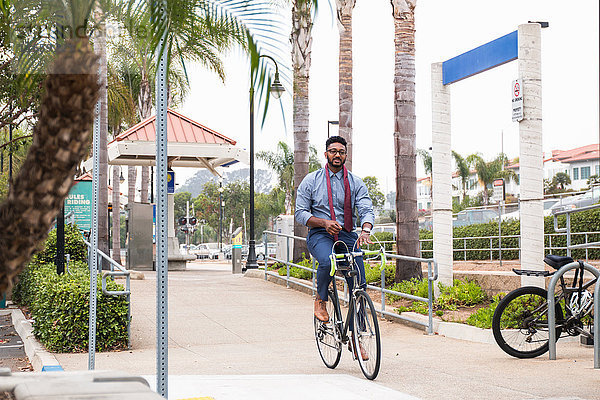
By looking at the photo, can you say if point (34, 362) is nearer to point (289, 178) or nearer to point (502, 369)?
point (502, 369)

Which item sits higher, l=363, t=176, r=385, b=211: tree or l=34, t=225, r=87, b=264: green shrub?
l=363, t=176, r=385, b=211: tree

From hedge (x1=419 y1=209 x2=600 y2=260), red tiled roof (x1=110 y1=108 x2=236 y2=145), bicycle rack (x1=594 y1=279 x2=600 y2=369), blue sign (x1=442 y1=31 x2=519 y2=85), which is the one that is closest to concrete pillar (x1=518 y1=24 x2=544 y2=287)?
blue sign (x1=442 y1=31 x2=519 y2=85)

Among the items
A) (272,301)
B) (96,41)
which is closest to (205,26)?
(96,41)

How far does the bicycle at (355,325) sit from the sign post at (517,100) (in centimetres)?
431

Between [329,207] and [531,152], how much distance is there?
13.2 ft

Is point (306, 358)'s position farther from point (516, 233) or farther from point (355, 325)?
point (516, 233)

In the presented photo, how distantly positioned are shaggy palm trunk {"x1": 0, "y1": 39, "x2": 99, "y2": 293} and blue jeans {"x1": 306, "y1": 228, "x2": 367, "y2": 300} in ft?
14.4

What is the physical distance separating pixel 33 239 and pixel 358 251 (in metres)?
4.54

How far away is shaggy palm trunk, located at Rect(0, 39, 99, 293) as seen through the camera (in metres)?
2.29

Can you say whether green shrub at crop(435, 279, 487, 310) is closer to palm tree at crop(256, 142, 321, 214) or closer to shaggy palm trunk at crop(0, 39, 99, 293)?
shaggy palm trunk at crop(0, 39, 99, 293)

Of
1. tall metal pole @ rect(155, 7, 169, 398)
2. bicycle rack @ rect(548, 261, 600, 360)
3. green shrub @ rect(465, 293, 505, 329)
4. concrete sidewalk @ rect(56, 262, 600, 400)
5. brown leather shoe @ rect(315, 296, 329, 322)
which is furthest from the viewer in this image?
green shrub @ rect(465, 293, 505, 329)

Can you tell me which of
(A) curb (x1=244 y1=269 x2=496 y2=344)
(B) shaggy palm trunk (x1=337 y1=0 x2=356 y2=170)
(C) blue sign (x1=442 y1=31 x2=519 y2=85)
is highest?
(B) shaggy palm trunk (x1=337 y1=0 x2=356 y2=170)

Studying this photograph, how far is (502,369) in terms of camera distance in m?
6.86

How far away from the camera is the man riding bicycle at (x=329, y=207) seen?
22.1 ft
